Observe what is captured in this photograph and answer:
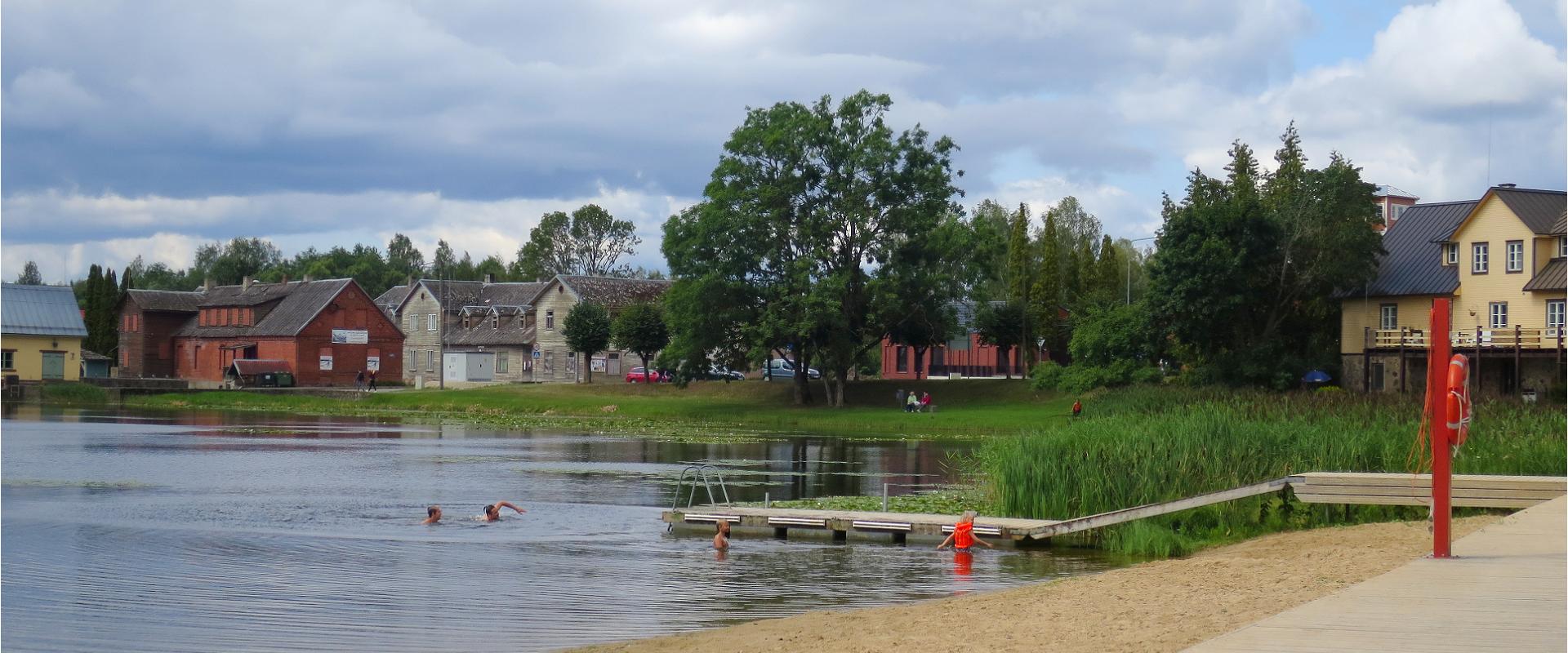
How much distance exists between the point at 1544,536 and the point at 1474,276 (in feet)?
175

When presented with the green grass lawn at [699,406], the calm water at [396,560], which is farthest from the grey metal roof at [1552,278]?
the calm water at [396,560]

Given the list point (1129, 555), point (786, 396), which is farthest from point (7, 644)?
point (786, 396)

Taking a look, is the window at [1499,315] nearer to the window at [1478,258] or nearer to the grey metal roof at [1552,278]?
the window at [1478,258]

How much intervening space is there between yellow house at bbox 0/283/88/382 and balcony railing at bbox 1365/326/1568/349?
78.1 metres

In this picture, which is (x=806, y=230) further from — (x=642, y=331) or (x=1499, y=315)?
(x=1499, y=315)

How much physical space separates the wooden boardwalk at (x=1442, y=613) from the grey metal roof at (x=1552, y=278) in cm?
5106

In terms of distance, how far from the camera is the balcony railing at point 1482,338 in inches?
2333

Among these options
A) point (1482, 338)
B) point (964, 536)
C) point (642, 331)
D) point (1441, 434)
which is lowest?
point (964, 536)

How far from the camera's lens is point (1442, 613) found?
37.2ft

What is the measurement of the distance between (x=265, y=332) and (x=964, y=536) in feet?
300

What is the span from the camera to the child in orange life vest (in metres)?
22.1

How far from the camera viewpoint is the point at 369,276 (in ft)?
549

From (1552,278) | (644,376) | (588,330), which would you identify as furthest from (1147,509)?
(644,376)

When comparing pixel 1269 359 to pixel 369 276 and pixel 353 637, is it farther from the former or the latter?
pixel 369 276
